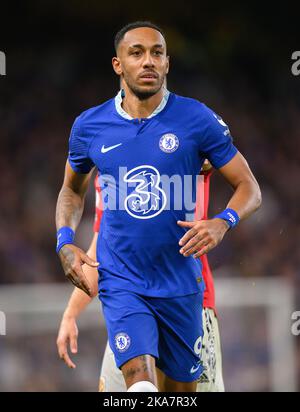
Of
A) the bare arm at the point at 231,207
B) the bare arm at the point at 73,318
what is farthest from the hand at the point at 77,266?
the bare arm at the point at 73,318

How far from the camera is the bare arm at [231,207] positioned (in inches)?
171

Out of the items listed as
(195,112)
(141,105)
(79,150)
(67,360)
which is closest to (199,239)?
(195,112)

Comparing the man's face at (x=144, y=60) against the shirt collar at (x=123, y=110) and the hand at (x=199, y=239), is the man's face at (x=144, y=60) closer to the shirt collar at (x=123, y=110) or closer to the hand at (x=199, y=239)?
the shirt collar at (x=123, y=110)

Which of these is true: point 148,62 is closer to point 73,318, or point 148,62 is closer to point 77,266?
point 77,266

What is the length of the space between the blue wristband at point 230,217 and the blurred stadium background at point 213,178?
4.77m

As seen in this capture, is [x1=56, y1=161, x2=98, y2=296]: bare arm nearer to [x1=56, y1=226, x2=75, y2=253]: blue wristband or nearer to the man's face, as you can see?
[x1=56, y1=226, x2=75, y2=253]: blue wristband

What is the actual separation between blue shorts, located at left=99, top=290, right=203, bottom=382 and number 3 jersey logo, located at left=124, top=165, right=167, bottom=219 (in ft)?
1.35

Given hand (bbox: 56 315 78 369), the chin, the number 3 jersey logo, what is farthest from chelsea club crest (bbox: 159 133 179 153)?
hand (bbox: 56 315 78 369)

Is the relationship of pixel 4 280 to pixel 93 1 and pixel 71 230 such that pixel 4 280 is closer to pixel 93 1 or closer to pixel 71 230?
pixel 93 1

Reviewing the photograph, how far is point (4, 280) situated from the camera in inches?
412

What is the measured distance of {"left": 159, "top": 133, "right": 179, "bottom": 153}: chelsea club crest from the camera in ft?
15.4

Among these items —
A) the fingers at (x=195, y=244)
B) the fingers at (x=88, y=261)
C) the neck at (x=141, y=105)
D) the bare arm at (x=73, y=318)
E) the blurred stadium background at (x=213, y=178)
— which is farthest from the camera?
the blurred stadium background at (x=213, y=178)

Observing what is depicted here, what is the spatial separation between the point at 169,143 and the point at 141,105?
0.29 metres

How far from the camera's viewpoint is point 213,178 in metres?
11.0
